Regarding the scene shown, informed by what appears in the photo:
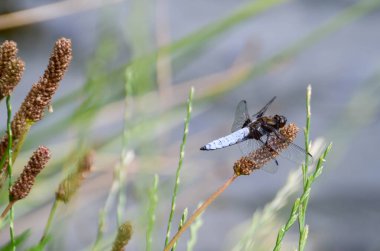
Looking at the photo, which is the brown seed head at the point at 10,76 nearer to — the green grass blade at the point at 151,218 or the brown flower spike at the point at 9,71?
the brown flower spike at the point at 9,71

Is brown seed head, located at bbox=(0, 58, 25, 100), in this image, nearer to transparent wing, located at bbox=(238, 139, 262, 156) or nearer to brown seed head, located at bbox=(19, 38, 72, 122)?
brown seed head, located at bbox=(19, 38, 72, 122)

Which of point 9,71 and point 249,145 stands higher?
point 9,71

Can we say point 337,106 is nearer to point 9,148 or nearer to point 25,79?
point 25,79

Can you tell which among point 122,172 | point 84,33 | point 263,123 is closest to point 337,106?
point 84,33

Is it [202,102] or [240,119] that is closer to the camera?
[240,119]

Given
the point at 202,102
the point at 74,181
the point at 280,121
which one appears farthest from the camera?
the point at 202,102

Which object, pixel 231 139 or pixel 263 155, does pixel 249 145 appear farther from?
pixel 263 155

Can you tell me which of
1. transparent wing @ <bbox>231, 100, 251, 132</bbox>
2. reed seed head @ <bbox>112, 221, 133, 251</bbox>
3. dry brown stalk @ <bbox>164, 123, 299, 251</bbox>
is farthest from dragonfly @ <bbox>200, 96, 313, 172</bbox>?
reed seed head @ <bbox>112, 221, 133, 251</bbox>

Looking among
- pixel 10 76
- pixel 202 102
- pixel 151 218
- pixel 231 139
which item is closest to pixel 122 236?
pixel 151 218

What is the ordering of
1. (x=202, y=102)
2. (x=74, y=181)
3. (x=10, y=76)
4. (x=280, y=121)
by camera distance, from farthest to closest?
(x=202, y=102)
(x=280, y=121)
(x=74, y=181)
(x=10, y=76)
